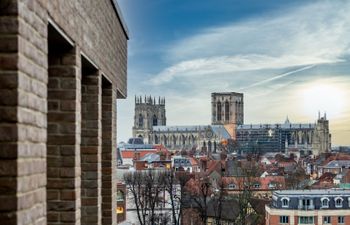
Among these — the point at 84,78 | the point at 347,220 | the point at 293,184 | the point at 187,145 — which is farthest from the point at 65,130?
the point at 187,145

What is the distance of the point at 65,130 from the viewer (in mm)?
4301

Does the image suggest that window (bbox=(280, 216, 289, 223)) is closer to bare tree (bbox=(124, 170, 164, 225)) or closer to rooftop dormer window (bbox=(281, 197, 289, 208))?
rooftop dormer window (bbox=(281, 197, 289, 208))

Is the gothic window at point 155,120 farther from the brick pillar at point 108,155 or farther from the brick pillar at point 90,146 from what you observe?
the brick pillar at point 90,146

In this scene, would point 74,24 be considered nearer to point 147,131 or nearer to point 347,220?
point 347,220

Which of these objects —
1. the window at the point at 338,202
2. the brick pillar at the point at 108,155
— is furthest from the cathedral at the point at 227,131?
the brick pillar at the point at 108,155

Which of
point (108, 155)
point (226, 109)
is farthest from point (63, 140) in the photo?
point (226, 109)

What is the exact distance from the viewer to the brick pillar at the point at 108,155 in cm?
721

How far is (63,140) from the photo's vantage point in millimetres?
4293

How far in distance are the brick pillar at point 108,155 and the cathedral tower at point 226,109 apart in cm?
15442

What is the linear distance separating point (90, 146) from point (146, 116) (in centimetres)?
15287

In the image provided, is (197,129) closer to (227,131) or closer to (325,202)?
(227,131)

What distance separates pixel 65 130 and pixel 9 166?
1.65m

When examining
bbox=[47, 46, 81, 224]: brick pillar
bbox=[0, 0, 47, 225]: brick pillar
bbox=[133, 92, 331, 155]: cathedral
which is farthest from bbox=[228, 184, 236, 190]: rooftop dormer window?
bbox=[133, 92, 331, 155]: cathedral

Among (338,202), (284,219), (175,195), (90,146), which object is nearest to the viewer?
(90,146)
